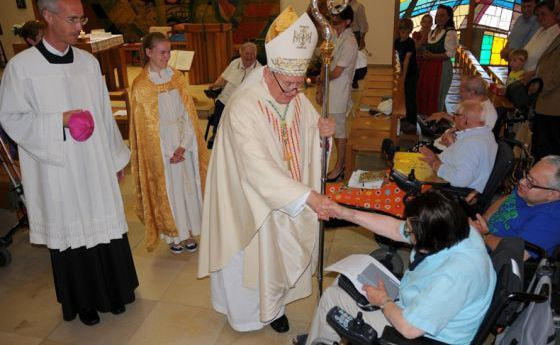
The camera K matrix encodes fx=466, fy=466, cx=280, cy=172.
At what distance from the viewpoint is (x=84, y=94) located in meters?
2.67

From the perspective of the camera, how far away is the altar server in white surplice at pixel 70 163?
8.19ft

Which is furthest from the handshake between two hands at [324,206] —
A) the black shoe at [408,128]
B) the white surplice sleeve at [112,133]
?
the black shoe at [408,128]

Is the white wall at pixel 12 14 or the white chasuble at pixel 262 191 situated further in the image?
the white wall at pixel 12 14

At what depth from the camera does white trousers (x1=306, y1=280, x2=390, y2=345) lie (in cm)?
217

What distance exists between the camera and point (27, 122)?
8.29 feet

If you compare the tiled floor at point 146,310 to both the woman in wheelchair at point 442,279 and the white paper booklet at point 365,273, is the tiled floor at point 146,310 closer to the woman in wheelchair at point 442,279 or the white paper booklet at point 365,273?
the white paper booklet at point 365,273

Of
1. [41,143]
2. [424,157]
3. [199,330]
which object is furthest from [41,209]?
[424,157]

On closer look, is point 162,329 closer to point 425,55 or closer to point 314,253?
point 314,253

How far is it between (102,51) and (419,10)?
306 inches

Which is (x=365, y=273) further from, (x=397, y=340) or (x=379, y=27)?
(x=379, y=27)

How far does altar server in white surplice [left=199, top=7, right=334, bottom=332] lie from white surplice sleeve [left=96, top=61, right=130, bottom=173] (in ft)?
2.36

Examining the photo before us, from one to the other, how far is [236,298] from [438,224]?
1451 mm

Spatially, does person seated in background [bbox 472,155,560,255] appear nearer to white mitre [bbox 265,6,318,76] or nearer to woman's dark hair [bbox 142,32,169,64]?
white mitre [bbox 265,6,318,76]

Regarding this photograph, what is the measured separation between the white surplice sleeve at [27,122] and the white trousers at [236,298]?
1195mm
